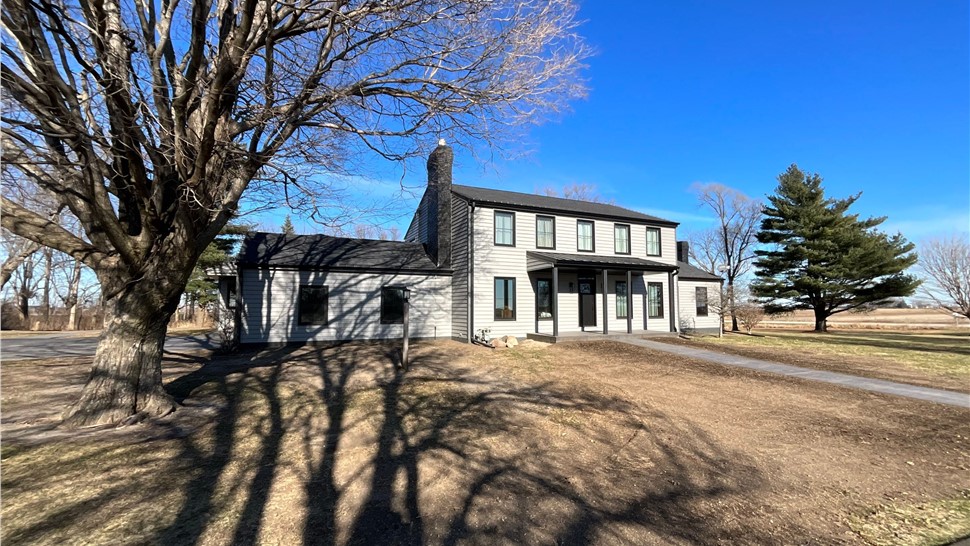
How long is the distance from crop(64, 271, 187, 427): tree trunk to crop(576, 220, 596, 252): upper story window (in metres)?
14.8

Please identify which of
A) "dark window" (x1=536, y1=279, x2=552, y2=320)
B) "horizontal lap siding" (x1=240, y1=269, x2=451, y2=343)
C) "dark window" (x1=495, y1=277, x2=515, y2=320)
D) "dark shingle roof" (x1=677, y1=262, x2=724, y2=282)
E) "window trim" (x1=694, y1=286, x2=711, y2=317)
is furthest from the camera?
"window trim" (x1=694, y1=286, x2=711, y2=317)

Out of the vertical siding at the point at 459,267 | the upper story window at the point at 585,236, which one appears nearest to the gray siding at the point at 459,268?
the vertical siding at the point at 459,267

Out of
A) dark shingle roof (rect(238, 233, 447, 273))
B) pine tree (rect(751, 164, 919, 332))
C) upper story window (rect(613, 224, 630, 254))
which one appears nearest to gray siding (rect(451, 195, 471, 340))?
dark shingle roof (rect(238, 233, 447, 273))

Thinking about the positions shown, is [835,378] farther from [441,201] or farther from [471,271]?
[441,201]

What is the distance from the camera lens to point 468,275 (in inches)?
620

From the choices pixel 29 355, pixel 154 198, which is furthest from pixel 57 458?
pixel 29 355

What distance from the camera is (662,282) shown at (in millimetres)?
19750

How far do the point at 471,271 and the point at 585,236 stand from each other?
224 inches

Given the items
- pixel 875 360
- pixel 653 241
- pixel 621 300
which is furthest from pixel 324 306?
pixel 875 360

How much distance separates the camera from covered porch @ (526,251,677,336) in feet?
54.2

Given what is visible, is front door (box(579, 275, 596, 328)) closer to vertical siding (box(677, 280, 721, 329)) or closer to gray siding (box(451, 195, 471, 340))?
gray siding (box(451, 195, 471, 340))

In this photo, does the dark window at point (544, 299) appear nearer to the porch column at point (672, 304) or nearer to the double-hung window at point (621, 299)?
the double-hung window at point (621, 299)

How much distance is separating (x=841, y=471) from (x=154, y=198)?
8773 mm

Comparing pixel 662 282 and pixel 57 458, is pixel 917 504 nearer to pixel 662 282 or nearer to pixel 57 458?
pixel 57 458
